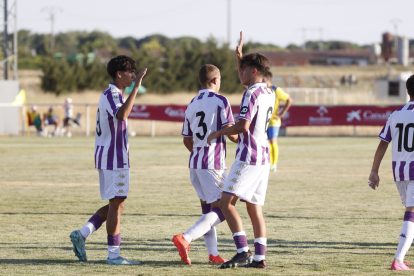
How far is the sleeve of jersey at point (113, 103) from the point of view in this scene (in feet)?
19.2

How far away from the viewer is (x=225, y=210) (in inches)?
224

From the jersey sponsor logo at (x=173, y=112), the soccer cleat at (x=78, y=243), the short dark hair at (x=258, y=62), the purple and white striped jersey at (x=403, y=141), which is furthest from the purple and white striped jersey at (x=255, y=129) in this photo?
the jersey sponsor logo at (x=173, y=112)

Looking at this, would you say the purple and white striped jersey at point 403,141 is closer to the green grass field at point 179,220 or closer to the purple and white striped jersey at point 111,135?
the green grass field at point 179,220

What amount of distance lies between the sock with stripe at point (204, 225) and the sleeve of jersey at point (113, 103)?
1291 millimetres

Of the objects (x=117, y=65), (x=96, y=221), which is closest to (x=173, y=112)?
(x=96, y=221)

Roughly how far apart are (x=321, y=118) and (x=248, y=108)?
959 inches

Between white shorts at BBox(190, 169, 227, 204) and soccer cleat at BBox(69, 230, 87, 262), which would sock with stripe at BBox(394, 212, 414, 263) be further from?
soccer cleat at BBox(69, 230, 87, 262)

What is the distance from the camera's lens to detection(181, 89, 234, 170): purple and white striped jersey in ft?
19.1

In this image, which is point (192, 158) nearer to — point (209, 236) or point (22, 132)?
point (209, 236)

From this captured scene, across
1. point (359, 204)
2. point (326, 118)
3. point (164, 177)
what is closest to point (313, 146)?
point (326, 118)

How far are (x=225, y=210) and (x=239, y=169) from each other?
413 mm

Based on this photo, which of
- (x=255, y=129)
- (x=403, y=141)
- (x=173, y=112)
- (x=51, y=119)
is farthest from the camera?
(x=51, y=119)

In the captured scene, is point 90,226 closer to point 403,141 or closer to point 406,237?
point 406,237

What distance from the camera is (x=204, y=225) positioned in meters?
5.80
